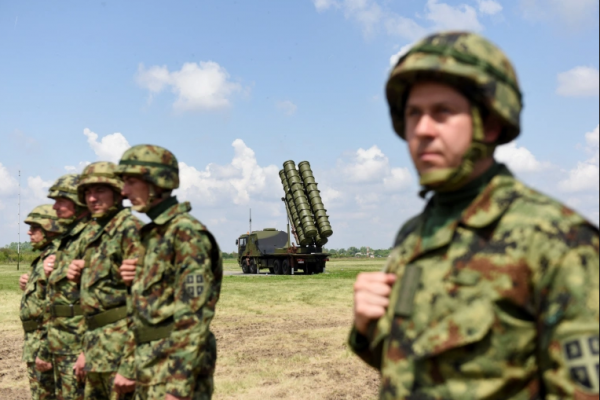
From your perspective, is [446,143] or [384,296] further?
[384,296]

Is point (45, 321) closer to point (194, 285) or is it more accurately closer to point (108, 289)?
point (108, 289)

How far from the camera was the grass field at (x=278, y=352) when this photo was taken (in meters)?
7.57

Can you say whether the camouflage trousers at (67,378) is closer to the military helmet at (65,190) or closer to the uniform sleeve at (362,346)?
the military helmet at (65,190)

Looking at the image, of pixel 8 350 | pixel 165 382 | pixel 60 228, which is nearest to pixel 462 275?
pixel 165 382

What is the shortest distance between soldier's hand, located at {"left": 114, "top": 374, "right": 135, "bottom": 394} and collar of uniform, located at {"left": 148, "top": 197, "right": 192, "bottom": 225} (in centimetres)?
96

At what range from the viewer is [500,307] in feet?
4.63

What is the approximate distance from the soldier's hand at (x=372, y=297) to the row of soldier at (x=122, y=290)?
194 centimetres

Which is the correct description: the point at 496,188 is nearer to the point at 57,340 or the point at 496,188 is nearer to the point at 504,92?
the point at 504,92

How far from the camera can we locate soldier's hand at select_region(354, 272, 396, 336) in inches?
63.7

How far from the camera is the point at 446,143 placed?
1.51 m

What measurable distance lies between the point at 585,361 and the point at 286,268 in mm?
29123

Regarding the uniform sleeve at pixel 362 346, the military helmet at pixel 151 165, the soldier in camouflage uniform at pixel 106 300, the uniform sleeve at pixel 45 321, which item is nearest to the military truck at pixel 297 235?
the uniform sleeve at pixel 45 321

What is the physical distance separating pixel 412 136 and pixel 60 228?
18.8ft

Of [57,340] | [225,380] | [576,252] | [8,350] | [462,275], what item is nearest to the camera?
[576,252]
